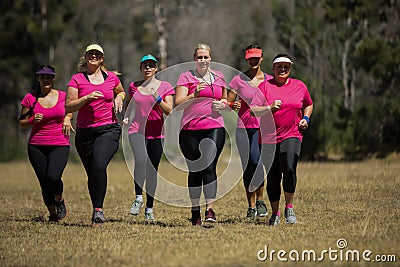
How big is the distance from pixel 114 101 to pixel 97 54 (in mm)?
723

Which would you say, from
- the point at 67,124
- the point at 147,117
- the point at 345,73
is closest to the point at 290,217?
the point at 147,117

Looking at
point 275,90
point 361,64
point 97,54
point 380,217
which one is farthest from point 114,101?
point 361,64

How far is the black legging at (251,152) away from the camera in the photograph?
10695mm

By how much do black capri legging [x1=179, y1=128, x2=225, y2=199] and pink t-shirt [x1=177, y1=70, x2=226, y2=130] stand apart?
8cm

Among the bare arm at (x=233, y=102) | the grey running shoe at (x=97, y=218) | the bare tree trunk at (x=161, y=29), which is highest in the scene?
the bare tree trunk at (x=161, y=29)

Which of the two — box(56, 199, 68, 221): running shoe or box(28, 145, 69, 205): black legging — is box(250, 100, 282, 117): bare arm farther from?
box(56, 199, 68, 221): running shoe

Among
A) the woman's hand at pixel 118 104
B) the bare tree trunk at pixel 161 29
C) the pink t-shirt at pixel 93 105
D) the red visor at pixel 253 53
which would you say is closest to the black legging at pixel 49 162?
the pink t-shirt at pixel 93 105

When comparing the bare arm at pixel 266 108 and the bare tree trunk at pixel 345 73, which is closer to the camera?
the bare arm at pixel 266 108

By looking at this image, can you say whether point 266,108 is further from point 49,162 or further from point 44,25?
point 44,25

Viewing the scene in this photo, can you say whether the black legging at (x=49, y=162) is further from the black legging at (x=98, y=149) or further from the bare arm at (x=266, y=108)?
the bare arm at (x=266, y=108)

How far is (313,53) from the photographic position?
30609 mm

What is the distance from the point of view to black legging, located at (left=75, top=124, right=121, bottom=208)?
31.9ft

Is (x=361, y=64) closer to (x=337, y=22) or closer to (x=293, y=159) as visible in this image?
(x=337, y=22)

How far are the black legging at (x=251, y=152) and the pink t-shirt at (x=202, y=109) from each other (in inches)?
55.1
